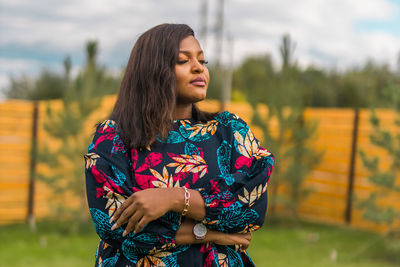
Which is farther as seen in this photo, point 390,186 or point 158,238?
point 390,186

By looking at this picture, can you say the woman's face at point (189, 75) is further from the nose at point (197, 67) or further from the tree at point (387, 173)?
the tree at point (387, 173)

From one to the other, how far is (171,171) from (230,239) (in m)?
0.31

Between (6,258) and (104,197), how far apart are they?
4348 mm

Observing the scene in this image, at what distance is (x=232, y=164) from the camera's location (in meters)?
1.81

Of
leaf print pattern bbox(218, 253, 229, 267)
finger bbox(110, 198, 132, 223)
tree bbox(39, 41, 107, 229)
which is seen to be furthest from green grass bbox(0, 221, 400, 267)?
finger bbox(110, 198, 132, 223)

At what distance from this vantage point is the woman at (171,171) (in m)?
1.65

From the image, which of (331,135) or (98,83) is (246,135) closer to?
(98,83)

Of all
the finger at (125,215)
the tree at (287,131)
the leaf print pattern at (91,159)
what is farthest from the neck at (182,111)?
the tree at (287,131)

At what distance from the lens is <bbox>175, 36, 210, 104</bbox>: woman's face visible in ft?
6.07

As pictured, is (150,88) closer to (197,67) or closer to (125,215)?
(197,67)

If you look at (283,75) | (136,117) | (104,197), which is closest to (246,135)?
(136,117)

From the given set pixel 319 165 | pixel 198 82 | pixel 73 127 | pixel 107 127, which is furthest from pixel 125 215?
pixel 319 165

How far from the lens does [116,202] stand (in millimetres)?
1669

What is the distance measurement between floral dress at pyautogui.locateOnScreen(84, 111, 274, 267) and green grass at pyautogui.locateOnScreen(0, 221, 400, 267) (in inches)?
155
